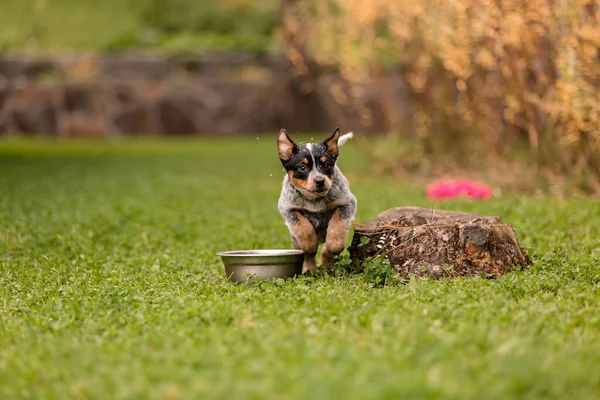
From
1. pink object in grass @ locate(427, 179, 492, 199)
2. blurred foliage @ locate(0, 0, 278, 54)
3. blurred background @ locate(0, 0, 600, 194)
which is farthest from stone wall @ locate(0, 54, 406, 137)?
pink object in grass @ locate(427, 179, 492, 199)

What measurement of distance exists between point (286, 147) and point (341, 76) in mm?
10058

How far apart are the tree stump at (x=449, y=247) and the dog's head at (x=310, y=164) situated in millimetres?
540

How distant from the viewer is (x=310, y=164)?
578 cm

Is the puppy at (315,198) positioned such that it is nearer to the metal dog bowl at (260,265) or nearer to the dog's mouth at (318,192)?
the dog's mouth at (318,192)

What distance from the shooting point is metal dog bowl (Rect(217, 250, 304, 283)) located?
576 centimetres

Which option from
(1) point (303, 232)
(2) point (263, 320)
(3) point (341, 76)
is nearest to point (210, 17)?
(3) point (341, 76)

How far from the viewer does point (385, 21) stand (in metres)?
14.3

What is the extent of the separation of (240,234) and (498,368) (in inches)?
193

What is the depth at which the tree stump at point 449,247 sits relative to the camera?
5793 mm

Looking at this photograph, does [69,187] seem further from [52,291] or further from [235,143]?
[235,143]

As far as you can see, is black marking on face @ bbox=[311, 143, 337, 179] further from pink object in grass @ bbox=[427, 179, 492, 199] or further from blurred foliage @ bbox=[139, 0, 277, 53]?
blurred foliage @ bbox=[139, 0, 277, 53]

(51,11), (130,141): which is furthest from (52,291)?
(51,11)

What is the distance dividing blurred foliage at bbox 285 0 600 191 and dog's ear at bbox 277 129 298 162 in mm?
4036

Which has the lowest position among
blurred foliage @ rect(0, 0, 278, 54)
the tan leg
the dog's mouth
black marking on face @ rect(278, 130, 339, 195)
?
the tan leg
